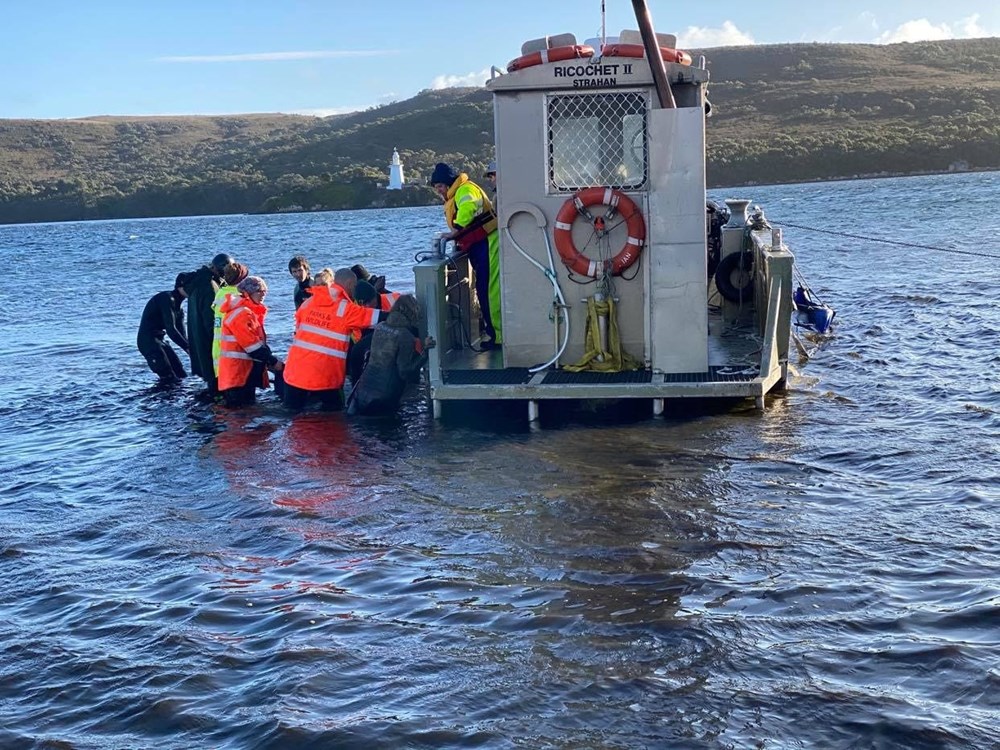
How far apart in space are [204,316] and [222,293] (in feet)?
3.60

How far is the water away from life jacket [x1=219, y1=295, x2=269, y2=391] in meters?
0.39

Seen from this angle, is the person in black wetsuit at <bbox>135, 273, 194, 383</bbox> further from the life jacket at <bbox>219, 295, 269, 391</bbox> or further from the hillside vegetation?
the hillside vegetation

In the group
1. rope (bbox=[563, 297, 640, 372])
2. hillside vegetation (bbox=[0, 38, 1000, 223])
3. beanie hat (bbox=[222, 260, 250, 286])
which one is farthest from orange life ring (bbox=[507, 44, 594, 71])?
hillside vegetation (bbox=[0, 38, 1000, 223])

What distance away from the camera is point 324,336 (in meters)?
11.2

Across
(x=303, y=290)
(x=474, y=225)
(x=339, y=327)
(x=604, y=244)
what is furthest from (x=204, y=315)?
(x=604, y=244)

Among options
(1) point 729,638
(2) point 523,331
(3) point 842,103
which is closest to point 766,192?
(3) point 842,103

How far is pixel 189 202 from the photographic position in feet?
305

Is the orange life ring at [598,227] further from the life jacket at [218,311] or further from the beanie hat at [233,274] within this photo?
the beanie hat at [233,274]

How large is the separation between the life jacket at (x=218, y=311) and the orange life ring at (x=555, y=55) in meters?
3.69

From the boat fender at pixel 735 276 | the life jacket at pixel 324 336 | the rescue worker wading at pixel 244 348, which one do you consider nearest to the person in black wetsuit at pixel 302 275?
the rescue worker wading at pixel 244 348

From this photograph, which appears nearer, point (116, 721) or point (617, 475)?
point (116, 721)

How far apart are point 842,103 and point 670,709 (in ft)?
312

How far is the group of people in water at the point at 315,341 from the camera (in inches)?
427

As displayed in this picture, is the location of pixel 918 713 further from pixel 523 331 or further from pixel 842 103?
pixel 842 103
